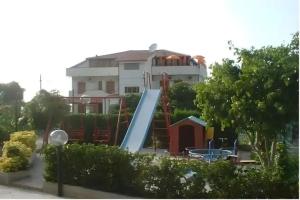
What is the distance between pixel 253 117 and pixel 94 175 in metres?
3.63

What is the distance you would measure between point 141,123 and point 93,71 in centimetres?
3651

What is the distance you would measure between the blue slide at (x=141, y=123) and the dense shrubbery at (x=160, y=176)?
5901 millimetres

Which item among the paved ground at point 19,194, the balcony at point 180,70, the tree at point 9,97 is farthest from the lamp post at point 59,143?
the balcony at point 180,70

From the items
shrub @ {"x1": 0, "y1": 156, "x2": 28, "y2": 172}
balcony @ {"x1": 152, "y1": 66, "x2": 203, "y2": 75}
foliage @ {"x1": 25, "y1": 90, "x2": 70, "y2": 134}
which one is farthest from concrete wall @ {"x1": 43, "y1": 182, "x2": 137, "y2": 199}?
balcony @ {"x1": 152, "y1": 66, "x2": 203, "y2": 75}

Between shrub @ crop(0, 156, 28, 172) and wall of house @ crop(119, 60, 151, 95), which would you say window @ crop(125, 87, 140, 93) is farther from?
shrub @ crop(0, 156, 28, 172)

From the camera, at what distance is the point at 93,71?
5447 cm

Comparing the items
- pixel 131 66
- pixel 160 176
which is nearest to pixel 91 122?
pixel 160 176

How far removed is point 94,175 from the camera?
1037cm

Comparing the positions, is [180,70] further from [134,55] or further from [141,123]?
[141,123]

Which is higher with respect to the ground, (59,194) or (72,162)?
(72,162)

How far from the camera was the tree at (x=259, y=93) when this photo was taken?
357 inches

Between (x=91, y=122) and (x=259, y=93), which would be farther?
(x=91, y=122)

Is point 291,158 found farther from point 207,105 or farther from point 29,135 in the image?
point 29,135

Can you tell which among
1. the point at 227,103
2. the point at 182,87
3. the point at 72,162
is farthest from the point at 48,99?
the point at 182,87
